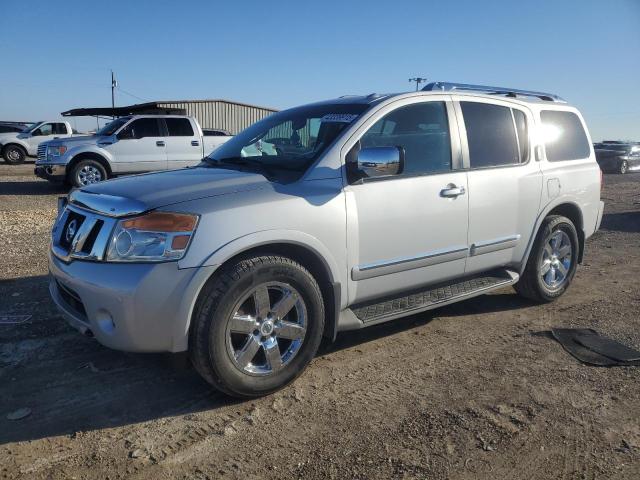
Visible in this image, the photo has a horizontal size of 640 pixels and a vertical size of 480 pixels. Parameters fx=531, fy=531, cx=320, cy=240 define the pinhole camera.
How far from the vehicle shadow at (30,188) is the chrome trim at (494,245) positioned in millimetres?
11726

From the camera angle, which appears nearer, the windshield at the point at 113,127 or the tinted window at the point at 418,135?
the tinted window at the point at 418,135

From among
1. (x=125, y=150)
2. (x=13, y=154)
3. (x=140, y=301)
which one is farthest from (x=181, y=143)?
(x=13, y=154)

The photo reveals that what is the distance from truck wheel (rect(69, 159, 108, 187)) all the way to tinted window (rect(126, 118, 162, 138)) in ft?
3.68

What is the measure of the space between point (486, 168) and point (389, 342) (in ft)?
5.34

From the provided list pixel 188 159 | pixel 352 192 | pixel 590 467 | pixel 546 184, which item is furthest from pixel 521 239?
pixel 188 159

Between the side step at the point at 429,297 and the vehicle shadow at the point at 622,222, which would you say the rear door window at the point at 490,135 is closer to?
the side step at the point at 429,297

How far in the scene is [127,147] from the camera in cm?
1271

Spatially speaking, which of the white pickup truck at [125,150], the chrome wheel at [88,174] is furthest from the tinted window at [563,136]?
the chrome wheel at [88,174]

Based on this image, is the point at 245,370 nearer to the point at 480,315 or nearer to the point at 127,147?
the point at 480,315

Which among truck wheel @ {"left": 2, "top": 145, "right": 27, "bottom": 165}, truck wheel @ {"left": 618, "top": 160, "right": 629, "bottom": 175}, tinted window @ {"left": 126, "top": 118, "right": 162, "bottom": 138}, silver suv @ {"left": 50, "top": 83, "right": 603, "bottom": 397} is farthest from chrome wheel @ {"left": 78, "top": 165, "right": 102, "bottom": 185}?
truck wheel @ {"left": 618, "top": 160, "right": 629, "bottom": 175}

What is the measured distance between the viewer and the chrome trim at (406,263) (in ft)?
11.8

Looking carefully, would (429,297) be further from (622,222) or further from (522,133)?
(622,222)

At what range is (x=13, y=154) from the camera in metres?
22.6

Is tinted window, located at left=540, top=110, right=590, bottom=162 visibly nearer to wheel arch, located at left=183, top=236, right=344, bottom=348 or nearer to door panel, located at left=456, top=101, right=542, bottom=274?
door panel, located at left=456, top=101, right=542, bottom=274
